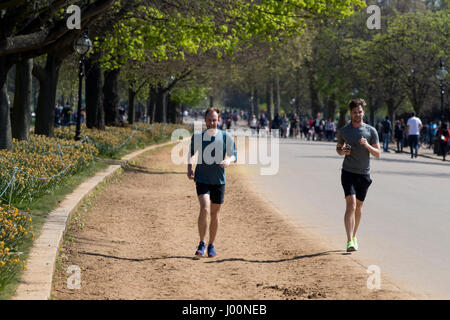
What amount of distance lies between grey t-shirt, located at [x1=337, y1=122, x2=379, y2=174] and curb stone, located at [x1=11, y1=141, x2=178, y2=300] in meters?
3.79

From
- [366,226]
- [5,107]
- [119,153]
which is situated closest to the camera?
[366,226]

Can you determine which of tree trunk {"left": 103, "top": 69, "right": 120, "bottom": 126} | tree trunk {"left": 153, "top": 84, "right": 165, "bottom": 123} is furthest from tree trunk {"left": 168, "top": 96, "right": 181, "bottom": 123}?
tree trunk {"left": 103, "top": 69, "right": 120, "bottom": 126}

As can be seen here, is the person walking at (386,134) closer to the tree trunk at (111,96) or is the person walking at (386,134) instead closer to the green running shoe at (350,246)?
the tree trunk at (111,96)

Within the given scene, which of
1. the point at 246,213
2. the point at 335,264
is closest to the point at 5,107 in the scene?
the point at 246,213

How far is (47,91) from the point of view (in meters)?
22.4

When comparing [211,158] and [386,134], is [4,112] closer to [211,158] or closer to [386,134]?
[211,158]

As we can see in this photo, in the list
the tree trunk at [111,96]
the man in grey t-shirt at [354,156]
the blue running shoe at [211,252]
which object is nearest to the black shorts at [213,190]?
the blue running shoe at [211,252]

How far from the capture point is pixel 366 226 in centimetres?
1175

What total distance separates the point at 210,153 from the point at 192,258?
1369mm

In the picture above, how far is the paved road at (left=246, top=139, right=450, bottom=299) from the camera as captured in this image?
27.9 feet

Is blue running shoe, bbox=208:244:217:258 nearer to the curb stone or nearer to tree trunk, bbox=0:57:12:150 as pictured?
the curb stone

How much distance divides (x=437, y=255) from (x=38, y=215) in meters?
5.51

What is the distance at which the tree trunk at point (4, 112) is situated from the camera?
16.6 m
